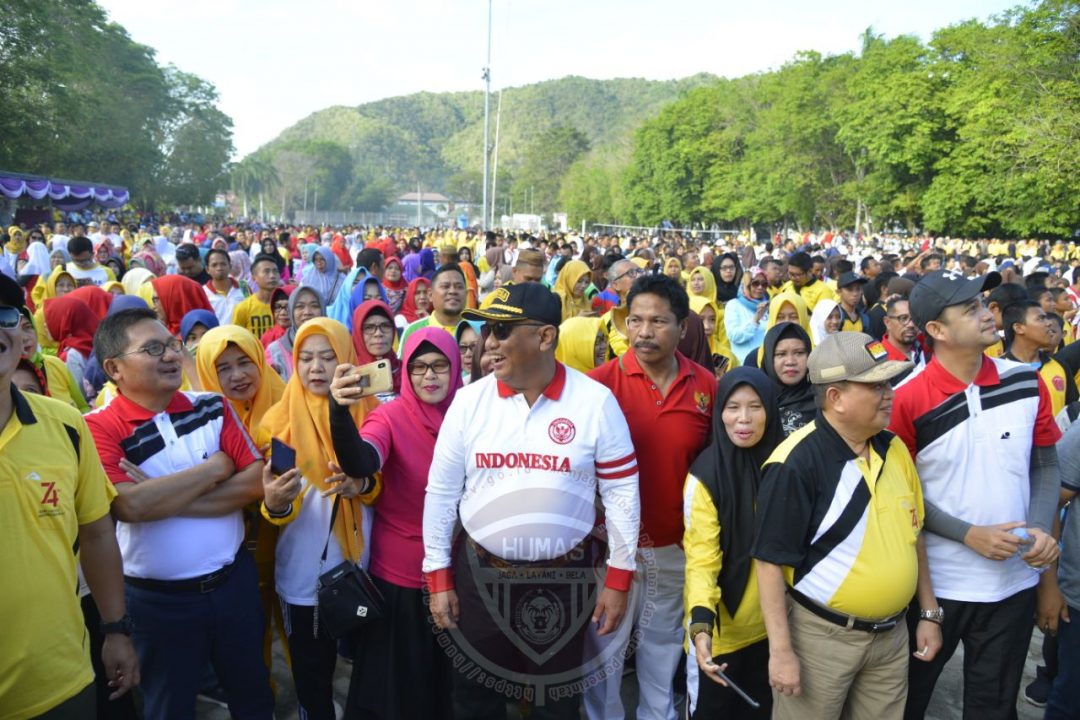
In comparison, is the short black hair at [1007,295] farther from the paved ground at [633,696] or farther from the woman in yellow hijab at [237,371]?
the woman in yellow hijab at [237,371]

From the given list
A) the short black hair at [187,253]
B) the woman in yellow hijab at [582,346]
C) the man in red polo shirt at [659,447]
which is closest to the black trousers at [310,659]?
the man in red polo shirt at [659,447]

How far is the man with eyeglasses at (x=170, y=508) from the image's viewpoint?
2.75 metres

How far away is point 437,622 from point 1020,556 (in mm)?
2241

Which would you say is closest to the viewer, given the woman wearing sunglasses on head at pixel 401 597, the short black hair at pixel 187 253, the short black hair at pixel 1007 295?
the woman wearing sunglasses on head at pixel 401 597

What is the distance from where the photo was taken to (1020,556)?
2883 mm

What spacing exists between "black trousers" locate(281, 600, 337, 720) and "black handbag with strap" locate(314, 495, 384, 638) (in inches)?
12.9

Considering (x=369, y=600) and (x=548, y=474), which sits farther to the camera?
(x=369, y=600)

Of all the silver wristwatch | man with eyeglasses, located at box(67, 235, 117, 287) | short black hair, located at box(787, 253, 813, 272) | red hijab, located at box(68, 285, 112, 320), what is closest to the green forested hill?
man with eyeglasses, located at box(67, 235, 117, 287)

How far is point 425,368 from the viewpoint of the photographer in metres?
3.19

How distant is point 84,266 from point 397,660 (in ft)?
22.9

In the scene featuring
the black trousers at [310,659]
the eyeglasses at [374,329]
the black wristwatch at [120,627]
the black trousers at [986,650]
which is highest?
the eyeglasses at [374,329]

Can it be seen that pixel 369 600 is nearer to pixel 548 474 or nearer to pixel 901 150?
pixel 548 474

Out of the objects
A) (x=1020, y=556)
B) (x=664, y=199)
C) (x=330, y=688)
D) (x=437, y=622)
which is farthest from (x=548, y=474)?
(x=664, y=199)

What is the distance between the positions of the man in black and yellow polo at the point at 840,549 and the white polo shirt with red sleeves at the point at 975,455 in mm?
320
